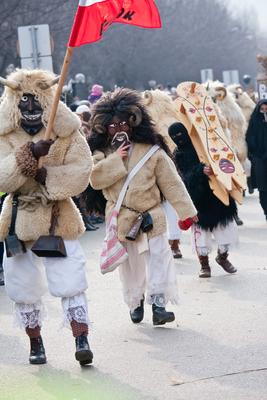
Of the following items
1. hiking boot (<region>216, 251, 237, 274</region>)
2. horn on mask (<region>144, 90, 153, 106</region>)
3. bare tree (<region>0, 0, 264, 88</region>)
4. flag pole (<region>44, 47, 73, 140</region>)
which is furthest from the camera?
bare tree (<region>0, 0, 264, 88</region>)

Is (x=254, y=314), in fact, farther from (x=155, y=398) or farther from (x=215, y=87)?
(x=215, y=87)

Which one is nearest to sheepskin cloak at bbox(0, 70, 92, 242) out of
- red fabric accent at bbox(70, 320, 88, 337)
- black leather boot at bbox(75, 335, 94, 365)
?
red fabric accent at bbox(70, 320, 88, 337)

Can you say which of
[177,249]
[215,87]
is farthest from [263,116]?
[177,249]

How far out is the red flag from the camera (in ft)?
24.1

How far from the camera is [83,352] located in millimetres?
7602

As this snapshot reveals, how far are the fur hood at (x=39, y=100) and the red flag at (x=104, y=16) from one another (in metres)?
0.58

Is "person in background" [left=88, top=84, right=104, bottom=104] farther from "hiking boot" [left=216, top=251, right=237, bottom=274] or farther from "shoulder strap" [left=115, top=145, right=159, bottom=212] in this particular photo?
"shoulder strap" [left=115, top=145, right=159, bottom=212]

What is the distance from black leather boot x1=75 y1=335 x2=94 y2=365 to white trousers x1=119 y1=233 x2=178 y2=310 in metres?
1.40

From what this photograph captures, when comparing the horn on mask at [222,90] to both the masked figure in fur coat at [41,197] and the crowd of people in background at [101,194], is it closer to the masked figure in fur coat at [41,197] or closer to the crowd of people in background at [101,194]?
the crowd of people in background at [101,194]

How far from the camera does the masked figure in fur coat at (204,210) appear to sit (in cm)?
1161

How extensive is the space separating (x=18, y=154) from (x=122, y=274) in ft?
6.36

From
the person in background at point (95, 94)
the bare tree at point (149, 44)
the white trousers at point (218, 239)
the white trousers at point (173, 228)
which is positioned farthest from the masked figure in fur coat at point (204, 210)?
the bare tree at point (149, 44)

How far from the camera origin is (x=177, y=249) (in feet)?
44.1

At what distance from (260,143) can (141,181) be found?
7.08 m
